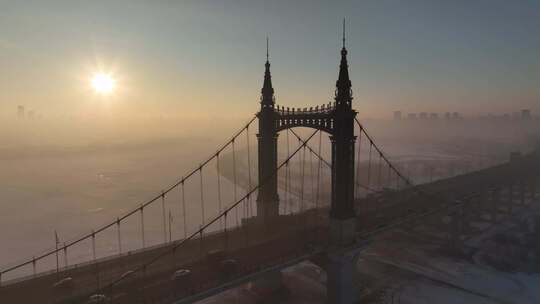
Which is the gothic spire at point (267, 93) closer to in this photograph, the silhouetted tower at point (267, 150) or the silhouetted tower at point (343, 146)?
the silhouetted tower at point (267, 150)

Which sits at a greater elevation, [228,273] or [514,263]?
[228,273]

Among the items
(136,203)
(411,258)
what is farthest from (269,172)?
(136,203)

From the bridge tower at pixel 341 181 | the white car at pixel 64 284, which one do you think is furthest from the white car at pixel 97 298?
the bridge tower at pixel 341 181

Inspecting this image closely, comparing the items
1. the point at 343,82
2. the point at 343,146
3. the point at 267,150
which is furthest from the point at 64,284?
the point at 343,82

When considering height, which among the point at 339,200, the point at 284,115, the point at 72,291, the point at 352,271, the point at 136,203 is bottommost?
the point at 136,203

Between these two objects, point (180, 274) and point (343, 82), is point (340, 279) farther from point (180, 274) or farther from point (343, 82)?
point (343, 82)

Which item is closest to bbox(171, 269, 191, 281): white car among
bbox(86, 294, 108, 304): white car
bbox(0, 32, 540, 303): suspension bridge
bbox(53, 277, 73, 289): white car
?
bbox(0, 32, 540, 303): suspension bridge

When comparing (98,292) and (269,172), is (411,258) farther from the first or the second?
(98,292)
